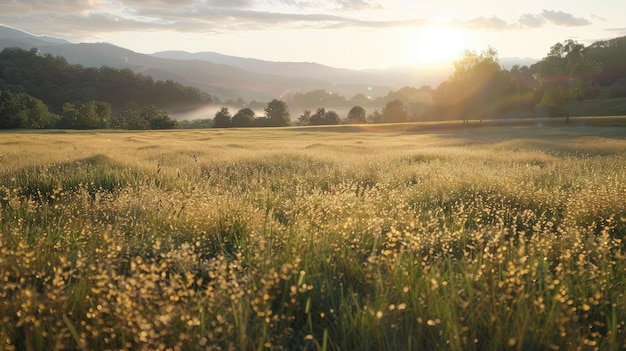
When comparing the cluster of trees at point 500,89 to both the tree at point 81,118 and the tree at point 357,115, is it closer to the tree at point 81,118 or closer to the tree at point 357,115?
the tree at point 357,115

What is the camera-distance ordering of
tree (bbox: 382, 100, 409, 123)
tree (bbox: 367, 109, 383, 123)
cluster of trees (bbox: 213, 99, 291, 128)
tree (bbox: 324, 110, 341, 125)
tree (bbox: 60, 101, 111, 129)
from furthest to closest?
tree (bbox: 367, 109, 383, 123) < tree (bbox: 382, 100, 409, 123) < tree (bbox: 324, 110, 341, 125) < cluster of trees (bbox: 213, 99, 291, 128) < tree (bbox: 60, 101, 111, 129)

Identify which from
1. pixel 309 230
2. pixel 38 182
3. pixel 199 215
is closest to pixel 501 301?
pixel 309 230

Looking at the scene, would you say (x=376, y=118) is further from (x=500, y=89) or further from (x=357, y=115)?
(x=500, y=89)

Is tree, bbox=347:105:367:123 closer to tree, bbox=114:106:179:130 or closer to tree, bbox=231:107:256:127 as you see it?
tree, bbox=231:107:256:127

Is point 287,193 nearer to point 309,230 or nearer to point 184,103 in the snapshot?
point 309,230

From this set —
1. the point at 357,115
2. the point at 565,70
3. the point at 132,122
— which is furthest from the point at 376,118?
the point at 132,122

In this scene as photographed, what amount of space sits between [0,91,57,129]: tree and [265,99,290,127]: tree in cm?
4042

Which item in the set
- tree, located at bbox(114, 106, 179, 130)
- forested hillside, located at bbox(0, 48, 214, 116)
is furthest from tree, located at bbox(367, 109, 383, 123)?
forested hillside, located at bbox(0, 48, 214, 116)

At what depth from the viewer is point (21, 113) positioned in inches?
2763

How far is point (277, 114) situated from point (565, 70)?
2147 inches

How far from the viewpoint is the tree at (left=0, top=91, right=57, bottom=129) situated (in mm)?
69619

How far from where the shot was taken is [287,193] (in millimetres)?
9445

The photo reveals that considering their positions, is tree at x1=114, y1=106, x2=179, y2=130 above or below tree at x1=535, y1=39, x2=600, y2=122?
below

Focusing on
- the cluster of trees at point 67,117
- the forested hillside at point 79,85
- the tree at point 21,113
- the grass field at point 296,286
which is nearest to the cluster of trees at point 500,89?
the cluster of trees at point 67,117
